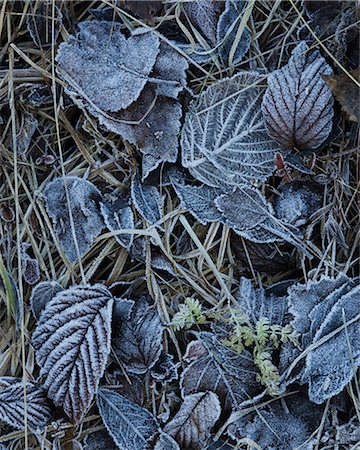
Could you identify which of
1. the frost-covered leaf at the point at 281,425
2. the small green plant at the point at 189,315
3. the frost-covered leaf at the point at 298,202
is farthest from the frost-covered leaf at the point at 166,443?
the frost-covered leaf at the point at 298,202

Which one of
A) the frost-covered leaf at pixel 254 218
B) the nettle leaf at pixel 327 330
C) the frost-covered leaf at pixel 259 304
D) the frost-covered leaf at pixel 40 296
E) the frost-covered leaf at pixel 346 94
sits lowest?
the nettle leaf at pixel 327 330

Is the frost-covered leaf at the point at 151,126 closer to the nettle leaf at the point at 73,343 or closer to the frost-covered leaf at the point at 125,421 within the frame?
the nettle leaf at the point at 73,343

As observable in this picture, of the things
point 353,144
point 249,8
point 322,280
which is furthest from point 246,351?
point 249,8

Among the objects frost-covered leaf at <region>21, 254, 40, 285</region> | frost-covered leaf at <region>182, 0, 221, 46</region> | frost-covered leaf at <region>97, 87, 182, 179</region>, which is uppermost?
frost-covered leaf at <region>182, 0, 221, 46</region>

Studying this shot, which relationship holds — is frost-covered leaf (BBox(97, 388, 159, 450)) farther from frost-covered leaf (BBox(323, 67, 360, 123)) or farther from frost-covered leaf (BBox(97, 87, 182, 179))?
frost-covered leaf (BBox(323, 67, 360, 123))

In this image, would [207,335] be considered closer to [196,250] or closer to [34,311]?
[196,250]

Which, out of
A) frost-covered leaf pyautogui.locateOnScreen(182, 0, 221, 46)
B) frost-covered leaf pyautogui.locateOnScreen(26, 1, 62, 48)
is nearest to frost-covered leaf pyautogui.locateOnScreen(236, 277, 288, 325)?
frost-covered leaf pyautogui.locateOnScreen(182, 0, 221, 46)

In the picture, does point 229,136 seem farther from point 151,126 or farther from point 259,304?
point 259,304
